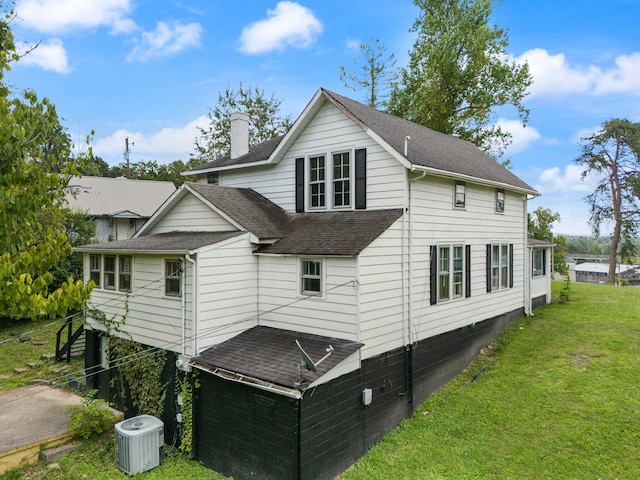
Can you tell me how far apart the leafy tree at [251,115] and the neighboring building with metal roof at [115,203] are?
20.5ft

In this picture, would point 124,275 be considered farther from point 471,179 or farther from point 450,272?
point 471,179

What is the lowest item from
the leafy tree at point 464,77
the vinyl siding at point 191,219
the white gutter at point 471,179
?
the vinyl siding at point 191,219

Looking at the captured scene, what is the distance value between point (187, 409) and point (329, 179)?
22.9 feet

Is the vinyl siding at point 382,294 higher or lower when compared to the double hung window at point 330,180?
lower

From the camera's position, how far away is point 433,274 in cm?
1152

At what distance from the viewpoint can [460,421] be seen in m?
10.2

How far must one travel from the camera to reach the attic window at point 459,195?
12.5m

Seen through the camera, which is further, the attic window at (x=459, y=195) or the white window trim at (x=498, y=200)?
the white window trim at (x=498, y=200)


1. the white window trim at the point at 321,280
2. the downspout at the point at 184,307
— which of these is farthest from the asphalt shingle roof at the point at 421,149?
the downspout at the point at 184,307

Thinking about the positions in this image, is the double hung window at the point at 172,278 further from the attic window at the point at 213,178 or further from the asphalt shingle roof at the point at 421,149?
the attic window at the point at 213,178

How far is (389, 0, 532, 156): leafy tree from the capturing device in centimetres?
2458

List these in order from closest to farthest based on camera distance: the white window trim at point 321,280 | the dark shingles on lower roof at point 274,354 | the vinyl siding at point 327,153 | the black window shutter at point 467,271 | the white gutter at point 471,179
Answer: the dark shingles on lower roof at point 274,354 → the white window trim at point 321,280 → the white gutter at point 471,179 → the vinyl siding at point 327,153 → the black window shutter at point 467,271

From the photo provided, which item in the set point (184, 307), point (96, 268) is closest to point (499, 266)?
point (184, 307)

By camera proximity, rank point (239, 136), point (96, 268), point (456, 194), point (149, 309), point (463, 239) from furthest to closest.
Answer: point (239, 136)
point (463, 239)
point (456, 194)
point (96, 268)
point (149, 309)
